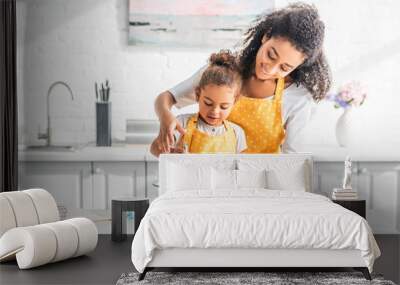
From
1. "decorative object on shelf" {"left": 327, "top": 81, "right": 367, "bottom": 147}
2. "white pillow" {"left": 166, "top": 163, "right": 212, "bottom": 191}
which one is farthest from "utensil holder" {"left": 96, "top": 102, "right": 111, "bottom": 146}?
"decorative object on shelf" {"left": 327, "top": 81, "right": 367, "bottom": 147}

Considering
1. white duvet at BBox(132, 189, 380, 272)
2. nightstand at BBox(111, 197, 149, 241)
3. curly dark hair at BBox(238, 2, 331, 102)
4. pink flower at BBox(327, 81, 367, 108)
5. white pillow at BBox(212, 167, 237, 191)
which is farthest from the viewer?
pink flower at BBox(327, 81, 367, 108)

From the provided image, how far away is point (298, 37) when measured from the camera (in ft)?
23.5

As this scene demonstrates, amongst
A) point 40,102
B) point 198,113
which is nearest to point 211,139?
point 198,113

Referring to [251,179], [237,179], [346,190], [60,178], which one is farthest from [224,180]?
[60,178]

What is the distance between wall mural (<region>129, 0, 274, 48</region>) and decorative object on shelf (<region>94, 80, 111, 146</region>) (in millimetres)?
620

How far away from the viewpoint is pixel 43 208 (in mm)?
5961

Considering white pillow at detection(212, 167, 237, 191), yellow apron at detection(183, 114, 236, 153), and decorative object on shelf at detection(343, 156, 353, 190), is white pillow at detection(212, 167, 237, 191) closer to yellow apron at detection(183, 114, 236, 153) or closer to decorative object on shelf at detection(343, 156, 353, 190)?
yellow apron at detection(183, 114, 236, 153)

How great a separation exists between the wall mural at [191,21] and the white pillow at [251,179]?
1.50m

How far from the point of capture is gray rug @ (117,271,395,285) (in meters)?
4.99

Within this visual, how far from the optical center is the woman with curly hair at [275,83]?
23.4 feet

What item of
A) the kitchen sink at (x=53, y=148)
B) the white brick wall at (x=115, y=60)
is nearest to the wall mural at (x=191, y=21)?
the white brick wall at (x=115, y=60)

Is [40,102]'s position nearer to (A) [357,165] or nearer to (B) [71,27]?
(B) [71,27]

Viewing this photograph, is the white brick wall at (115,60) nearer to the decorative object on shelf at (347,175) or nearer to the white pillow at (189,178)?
the decorative object on shelf at (347,175)

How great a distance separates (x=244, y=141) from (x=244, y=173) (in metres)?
0.71
